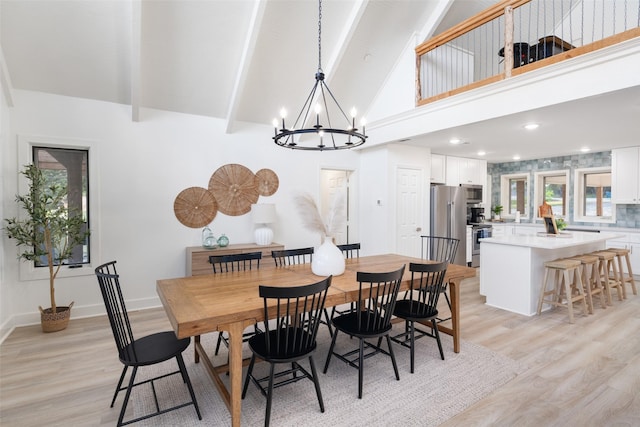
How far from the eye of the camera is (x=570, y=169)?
6.76 metres

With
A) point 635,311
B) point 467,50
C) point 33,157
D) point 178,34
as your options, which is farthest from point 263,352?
point 467,50

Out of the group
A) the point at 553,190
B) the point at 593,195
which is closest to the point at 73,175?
the point at 553,190

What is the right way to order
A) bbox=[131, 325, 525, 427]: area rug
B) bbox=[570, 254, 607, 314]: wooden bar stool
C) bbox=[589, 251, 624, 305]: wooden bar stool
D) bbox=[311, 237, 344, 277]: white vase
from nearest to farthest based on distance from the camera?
bbox=[131, 325, 525, 427]: area rug
bbox=[311, 237, 344, 277]: white vase
bbox=[570, 254, 607, 314]: wooden bar stool
bbox=[589, 251, 624, 305]: wooden bar stool

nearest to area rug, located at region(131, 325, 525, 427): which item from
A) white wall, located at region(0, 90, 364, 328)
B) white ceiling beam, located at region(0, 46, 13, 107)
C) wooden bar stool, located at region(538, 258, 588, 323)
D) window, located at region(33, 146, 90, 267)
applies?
wooden bar stool, located at region(538, 258, 588, 323)

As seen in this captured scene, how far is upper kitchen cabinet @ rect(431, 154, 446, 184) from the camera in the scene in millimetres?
6203

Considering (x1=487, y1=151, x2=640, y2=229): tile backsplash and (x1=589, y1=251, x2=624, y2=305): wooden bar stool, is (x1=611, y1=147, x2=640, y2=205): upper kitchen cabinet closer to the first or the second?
(x1=487, y1=151, x2=640, y2=229): tile backsplash

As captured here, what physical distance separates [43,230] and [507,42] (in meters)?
5.59

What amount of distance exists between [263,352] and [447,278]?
5.82 feet

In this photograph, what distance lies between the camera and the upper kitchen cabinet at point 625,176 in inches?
221

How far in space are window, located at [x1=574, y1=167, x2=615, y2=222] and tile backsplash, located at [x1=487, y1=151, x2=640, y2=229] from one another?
0.10m

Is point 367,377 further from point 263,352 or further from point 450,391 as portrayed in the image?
point 263,352

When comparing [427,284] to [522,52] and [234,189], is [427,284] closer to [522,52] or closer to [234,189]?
[522,52]

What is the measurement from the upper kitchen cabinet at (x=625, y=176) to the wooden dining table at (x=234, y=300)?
485 cm

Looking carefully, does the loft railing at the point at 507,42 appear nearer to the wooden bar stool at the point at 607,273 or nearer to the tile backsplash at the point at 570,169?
the tile backsplash at the point at 570,169
